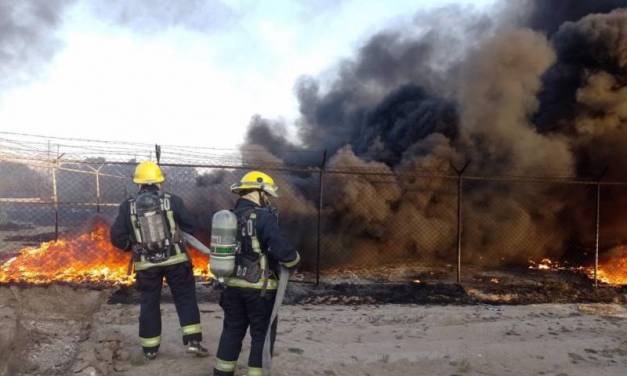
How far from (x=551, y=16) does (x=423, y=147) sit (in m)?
7.93

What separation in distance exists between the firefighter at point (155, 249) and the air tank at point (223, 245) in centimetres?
112

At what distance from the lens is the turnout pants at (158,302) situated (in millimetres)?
5051

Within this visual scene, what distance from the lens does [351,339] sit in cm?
616

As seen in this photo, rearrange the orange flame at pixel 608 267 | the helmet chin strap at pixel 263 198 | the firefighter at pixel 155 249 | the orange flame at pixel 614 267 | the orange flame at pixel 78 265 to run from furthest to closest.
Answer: the orange flame at pixel 608 267 < the orange flame at pixel 614 267 < the orange flame at pixel 78 265 < the firefighter at pixel 155 249 < the helmet chin strap at pixel 263 198

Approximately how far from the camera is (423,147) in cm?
1619

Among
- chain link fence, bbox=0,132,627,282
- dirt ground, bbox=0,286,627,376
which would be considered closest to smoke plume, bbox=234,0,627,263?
chain link fence, bbox=0,132,627,282

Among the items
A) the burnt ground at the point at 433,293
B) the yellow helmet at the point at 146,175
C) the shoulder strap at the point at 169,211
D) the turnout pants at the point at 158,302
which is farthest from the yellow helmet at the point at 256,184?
the burnt ground at the point at 433,293

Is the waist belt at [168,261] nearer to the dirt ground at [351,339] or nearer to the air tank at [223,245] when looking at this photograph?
the dirt ground at [351,339]

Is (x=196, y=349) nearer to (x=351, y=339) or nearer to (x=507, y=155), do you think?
(x=351, y=339)

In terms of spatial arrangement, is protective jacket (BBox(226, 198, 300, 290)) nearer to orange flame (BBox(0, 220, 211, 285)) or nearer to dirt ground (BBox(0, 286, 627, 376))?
dirt ground (BBox(0, 286, 627, 376))

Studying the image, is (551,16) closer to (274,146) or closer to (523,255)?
(523,255)

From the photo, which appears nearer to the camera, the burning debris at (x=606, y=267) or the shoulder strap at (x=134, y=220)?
the shoulder strap at (x=134, y=220)

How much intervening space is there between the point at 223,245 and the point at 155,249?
1.24m

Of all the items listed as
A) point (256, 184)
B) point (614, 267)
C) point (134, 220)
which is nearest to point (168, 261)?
point (134, 220)
